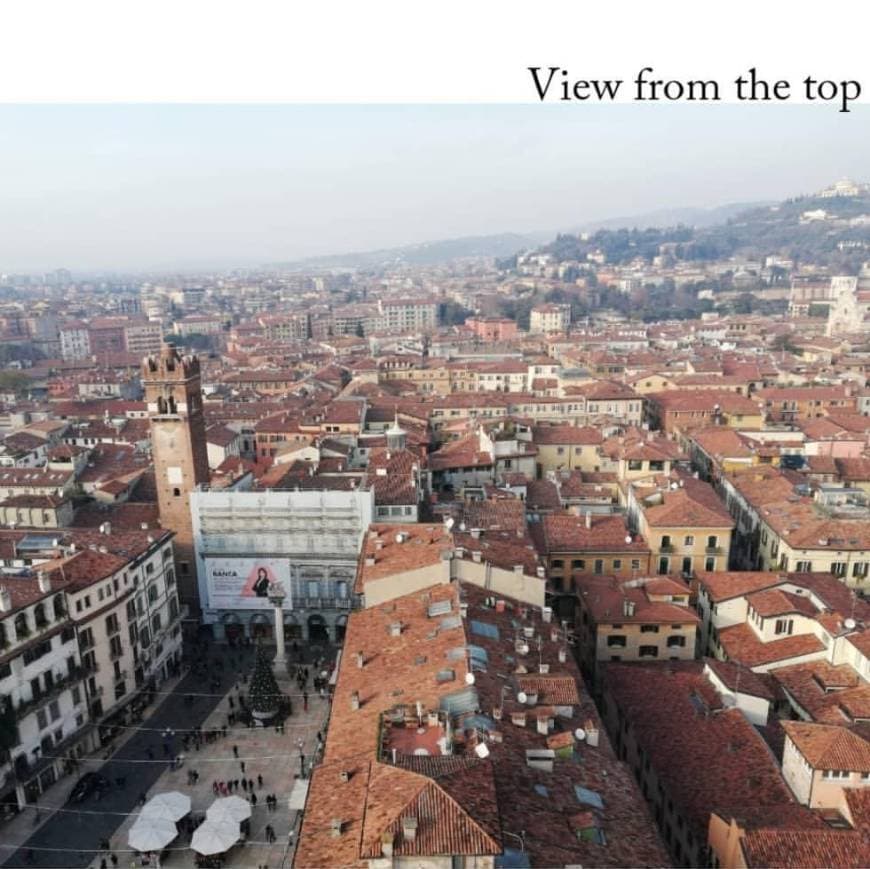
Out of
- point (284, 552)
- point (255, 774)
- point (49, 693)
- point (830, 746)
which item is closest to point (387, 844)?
point (830, 746)

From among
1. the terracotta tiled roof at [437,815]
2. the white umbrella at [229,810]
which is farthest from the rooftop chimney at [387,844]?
the white umbrella at [229,810]

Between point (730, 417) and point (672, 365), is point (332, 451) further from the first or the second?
point (672, 365)

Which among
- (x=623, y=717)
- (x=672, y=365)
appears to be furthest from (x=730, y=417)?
(x=623, y=717)

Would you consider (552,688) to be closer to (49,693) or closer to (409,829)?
(409,829)

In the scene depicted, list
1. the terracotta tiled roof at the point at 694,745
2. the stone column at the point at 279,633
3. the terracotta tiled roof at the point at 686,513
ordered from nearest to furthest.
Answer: the terracotta tiled roof at the point at 694,745
the stone column at the point at 279,633
the terracotta tiled roof at the point at 686,513

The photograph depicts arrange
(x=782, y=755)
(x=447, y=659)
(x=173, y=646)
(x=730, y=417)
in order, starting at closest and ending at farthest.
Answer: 1. (x=447, y=659)
2. (x=782, y=755)
3. (x=173, y=646)
4. (x=730, y=417)

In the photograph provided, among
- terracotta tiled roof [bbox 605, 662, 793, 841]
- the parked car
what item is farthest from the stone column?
terracotta tiled roof [bbox 605, 662, 793, 841]

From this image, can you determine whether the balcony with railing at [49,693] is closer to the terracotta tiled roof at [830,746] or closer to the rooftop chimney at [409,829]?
the rooftop chimney at [409,829]
